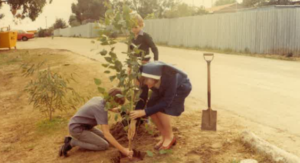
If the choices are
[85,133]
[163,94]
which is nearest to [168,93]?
[163,94]

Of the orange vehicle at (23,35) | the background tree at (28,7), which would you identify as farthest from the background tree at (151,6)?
the background tree at (28,7)

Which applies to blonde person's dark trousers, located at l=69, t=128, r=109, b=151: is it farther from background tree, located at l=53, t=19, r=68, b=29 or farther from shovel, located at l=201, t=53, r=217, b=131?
background tree, located at l=53, t=19, r=68, b=29

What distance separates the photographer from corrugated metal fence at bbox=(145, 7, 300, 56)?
1573 cm

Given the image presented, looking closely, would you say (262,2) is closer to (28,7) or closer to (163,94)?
(28,7)

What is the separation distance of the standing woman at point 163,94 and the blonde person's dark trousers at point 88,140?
76 centimetres

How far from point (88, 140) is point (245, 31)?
47.6ft

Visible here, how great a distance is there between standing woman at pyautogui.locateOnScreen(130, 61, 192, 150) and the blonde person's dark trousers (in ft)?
2.50

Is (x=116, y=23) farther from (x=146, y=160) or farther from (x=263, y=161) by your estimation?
(x=263, y=161)

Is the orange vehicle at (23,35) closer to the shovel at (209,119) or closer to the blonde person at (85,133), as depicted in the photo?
the blonde person at (85,133)

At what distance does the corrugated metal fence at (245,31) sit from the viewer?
619 inches

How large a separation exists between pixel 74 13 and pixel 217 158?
Result: 222 feet

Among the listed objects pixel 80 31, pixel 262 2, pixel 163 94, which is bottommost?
pixel 163 94

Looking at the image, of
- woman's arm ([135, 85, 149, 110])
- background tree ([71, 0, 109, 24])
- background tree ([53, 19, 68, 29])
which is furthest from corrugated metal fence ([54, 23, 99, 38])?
woman's arm ([135, 85, 149, 110])

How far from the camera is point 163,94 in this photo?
14.7ft
